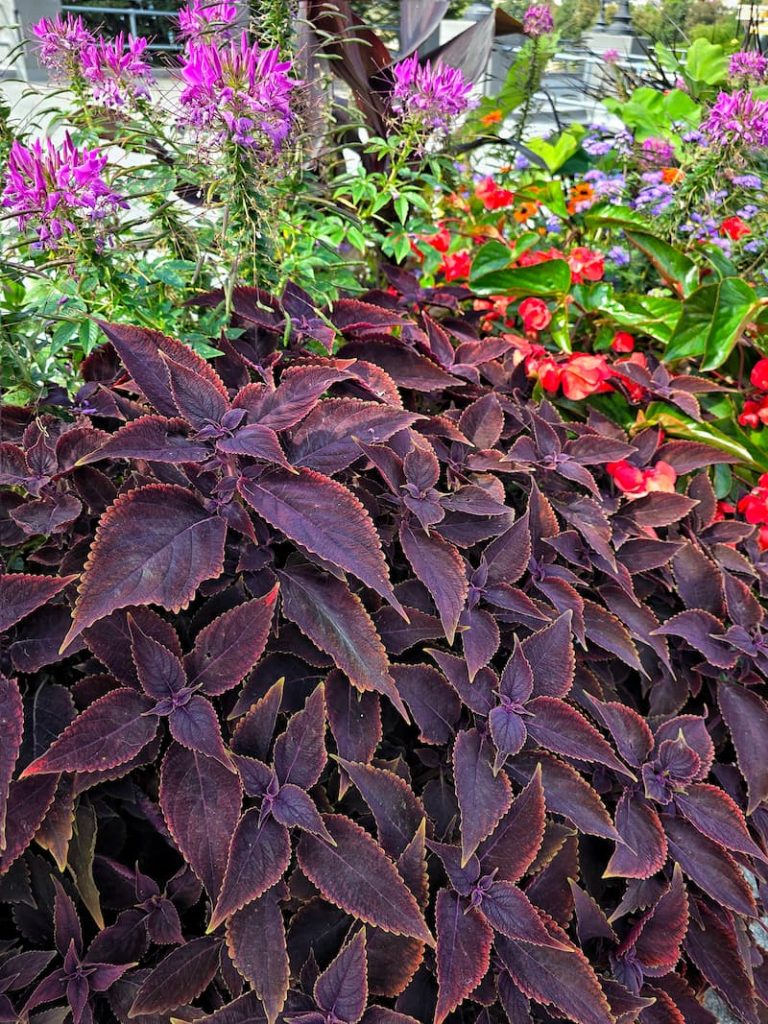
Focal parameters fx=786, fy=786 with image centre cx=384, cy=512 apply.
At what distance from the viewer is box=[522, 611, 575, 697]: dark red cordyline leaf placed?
77 centimetres

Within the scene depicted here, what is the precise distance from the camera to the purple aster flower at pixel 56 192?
0.82 m

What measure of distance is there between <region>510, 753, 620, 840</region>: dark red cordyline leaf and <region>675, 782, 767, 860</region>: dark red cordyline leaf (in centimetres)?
12

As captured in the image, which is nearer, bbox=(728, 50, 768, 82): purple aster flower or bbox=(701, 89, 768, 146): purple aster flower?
bbox=(701, 89, 768, 146): purple aster flower

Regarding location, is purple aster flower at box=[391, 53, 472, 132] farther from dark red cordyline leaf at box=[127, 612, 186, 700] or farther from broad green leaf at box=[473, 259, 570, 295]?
dark red cordyline leaf at box=[127, 612, 186, 700]

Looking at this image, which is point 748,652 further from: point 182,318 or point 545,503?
point 182,318

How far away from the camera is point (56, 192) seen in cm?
82

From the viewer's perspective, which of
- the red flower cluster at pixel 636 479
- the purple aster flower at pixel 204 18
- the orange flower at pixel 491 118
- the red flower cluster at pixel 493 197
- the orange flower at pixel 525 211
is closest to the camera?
the purple aster flower at pixel 204 18

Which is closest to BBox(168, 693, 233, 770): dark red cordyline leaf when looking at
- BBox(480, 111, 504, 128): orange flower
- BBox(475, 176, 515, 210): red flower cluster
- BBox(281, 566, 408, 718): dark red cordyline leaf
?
BBox(281, 566, 408, 718): dark red cordyline leaf

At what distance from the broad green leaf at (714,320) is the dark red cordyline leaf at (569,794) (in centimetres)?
76

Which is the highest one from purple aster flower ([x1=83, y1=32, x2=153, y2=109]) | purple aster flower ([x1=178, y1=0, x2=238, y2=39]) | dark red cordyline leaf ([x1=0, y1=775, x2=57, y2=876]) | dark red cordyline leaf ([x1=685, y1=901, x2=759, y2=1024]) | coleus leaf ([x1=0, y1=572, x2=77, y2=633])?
purple aster flower ([x1=178, y1=0, x2=238, y2=39])

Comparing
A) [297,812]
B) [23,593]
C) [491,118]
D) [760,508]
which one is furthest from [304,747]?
[491,118]

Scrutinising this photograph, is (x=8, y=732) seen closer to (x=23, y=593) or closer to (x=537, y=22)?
(x=23, y=593)

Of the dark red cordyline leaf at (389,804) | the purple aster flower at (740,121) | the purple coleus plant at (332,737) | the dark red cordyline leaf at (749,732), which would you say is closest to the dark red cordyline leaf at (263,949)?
the purple coleus plant at (332,737)

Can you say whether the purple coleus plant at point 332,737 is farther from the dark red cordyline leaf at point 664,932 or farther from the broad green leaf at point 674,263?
the broad green leaf at point 674,263
